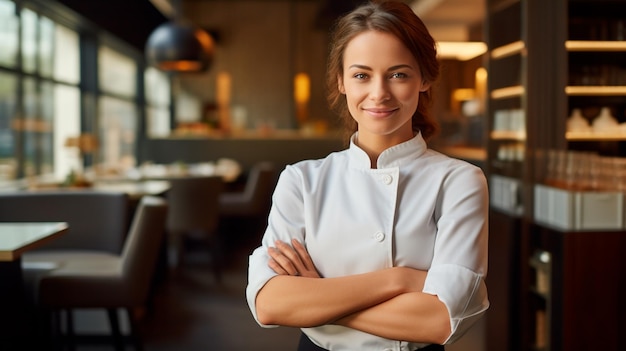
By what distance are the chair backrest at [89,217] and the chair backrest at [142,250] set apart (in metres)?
0.72

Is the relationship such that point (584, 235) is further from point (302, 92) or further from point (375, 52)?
point (302, 92)

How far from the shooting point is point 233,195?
24.7 feet

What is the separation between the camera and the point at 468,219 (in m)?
1.29

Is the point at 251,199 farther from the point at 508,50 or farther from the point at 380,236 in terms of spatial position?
the point at 380,236

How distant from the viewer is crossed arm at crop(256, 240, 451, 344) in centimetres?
125

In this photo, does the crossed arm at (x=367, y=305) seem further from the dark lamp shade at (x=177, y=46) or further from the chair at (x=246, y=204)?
the chair at (x=246, y=204)

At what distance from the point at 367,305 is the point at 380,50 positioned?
46cm

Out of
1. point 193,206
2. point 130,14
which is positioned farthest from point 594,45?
point 130,14

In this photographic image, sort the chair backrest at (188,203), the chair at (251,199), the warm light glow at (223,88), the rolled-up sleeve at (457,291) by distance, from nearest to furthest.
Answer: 1. the rolled-up sleeve at (457,291)
2. the chair backrest at (188,203)
3. the chair at (251,199)
4. the warm light glow at (223,88)

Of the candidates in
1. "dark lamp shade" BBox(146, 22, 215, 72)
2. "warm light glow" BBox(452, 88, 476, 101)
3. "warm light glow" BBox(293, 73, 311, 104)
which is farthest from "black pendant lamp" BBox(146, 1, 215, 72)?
"warm light glow" BBox(293, 73, 311, 104)

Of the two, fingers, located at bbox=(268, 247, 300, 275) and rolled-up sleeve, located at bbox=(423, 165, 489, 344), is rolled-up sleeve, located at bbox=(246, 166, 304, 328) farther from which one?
rolled-up sleeve, located at bbox=(423, 165, 489, 344)

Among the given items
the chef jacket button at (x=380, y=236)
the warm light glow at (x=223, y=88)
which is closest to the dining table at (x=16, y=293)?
the chef jacket button at (x=380, y=236)

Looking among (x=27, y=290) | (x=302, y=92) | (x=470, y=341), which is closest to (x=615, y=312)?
(x=470, y=341)

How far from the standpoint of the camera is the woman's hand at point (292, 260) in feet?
4.34
